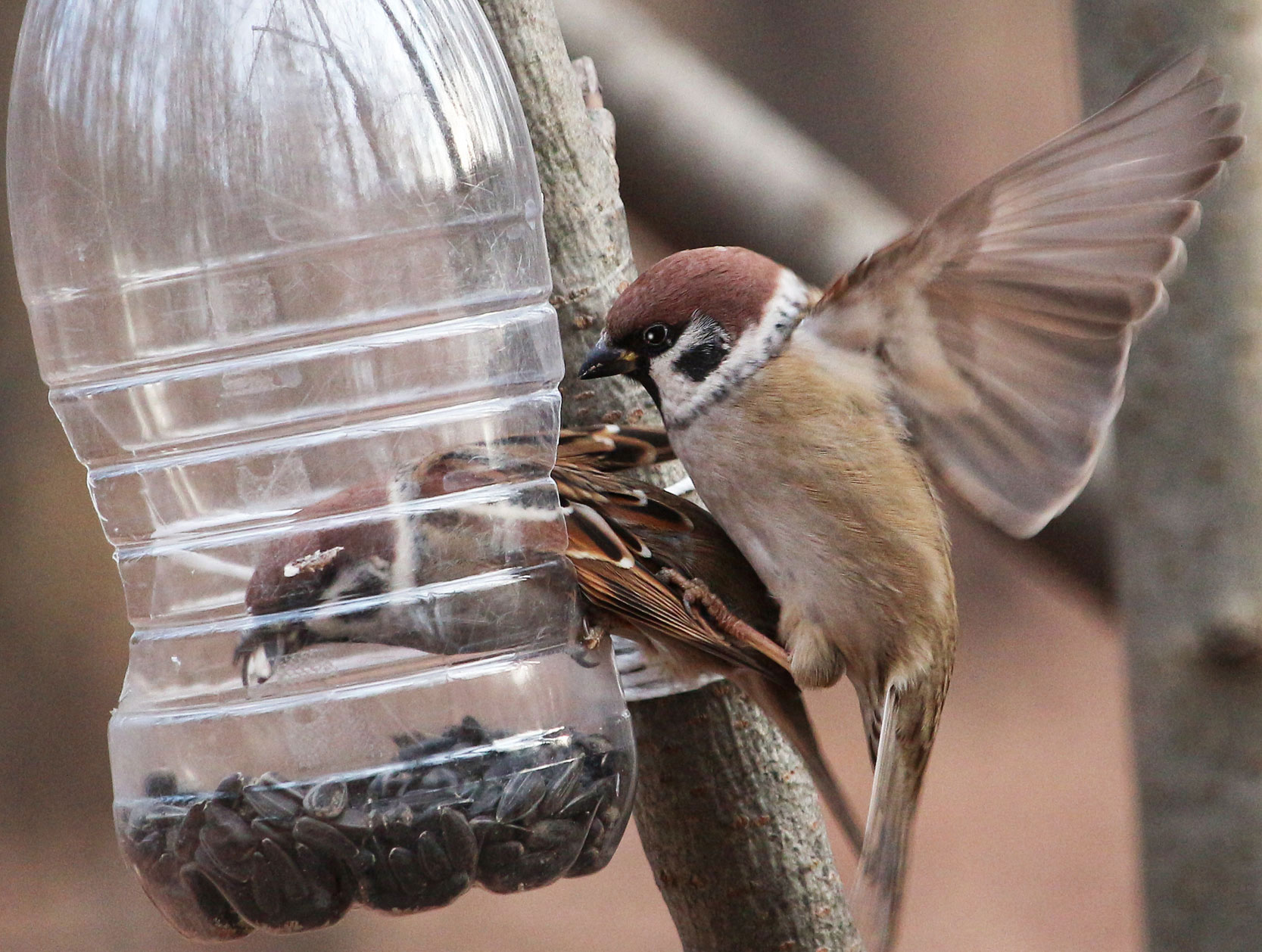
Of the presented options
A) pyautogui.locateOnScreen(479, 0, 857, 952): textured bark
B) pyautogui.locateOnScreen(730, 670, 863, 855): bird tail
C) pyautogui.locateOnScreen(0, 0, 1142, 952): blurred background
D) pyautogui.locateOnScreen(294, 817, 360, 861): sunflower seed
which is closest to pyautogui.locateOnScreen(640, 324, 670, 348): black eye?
pyautogui.locateOnScreen(479, 0, 857, 952): textured bark

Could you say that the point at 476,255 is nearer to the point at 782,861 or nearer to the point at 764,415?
the point at 764,415

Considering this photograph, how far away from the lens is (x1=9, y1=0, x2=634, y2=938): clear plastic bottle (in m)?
1.40

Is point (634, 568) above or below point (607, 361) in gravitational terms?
below

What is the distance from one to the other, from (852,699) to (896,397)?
6.08 m

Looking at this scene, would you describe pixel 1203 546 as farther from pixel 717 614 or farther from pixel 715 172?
pixel 715 172

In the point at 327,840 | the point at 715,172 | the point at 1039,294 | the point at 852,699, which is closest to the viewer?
the point at 327,840

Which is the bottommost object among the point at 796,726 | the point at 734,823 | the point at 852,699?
the point at 852,699

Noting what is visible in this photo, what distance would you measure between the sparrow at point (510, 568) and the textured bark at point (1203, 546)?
1.29 feet

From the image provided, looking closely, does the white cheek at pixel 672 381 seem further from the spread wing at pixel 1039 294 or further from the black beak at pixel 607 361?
the spread wing at pixel 1039 294

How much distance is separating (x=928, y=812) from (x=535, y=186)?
552 centimetres

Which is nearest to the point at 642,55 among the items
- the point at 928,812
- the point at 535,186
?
the point at 535,186

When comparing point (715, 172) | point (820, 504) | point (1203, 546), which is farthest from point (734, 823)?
point (715, 172)

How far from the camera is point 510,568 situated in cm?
156

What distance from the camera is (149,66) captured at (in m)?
1.55
